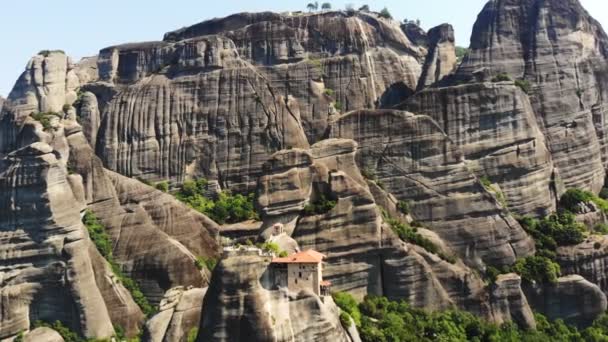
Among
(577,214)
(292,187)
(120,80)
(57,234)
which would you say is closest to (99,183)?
(57,234)

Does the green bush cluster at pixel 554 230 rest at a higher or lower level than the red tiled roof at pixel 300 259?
lower

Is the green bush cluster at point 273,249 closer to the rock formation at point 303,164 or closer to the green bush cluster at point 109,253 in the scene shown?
the rock formation at point 303,164

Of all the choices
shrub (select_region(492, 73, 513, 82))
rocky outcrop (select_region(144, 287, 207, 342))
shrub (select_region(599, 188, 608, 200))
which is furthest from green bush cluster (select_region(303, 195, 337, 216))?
shrub (select_region(599, 188, 608, 200))

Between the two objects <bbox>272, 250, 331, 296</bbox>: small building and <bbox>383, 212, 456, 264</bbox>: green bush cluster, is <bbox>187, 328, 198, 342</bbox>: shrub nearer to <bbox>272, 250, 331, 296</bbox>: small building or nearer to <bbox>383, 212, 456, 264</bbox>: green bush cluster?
<bbox>272, 250, 331, 296</bbox>: small building

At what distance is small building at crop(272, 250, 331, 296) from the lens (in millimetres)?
46656

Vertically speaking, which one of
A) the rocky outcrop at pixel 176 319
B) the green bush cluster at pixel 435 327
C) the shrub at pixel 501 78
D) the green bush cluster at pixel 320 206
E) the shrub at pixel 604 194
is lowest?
the green bush cluster at pixel 435 327

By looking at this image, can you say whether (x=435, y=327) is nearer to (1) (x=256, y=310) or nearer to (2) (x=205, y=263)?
(1) (x=256, y=310)

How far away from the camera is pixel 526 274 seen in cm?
5875

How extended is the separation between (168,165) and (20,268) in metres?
18.5

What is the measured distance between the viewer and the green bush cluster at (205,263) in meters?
58.1

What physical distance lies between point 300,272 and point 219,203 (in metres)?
20.7

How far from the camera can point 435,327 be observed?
53750 millimetres

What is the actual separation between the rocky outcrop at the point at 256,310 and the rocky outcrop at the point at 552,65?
97.9ft

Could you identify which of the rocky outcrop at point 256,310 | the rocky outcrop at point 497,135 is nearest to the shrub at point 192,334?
the rocky outcrop at point 256,310
